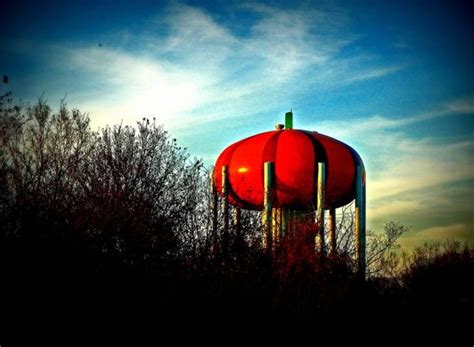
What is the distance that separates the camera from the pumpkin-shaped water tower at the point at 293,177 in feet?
38.9

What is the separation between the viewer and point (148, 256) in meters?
7.93

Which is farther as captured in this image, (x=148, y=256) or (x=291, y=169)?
(x=291, y=169)

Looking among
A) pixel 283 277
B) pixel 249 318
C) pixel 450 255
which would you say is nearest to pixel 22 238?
pixel 249 318

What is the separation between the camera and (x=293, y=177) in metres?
11.9

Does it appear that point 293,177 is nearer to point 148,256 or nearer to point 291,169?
point 291,169

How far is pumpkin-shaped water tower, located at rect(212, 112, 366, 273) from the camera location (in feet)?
38.9

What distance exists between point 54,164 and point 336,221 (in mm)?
6201

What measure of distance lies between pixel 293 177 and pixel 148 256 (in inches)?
191

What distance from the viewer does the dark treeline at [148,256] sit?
263 inches

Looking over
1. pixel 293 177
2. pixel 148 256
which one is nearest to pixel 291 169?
pixel 293 177

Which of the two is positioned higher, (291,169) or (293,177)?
(291,169)

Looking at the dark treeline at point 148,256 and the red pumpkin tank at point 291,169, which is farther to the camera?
the red pumpkin tank at point 291,169

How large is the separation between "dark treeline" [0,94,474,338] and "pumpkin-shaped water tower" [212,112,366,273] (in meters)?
0.69

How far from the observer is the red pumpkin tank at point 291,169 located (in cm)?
1191
